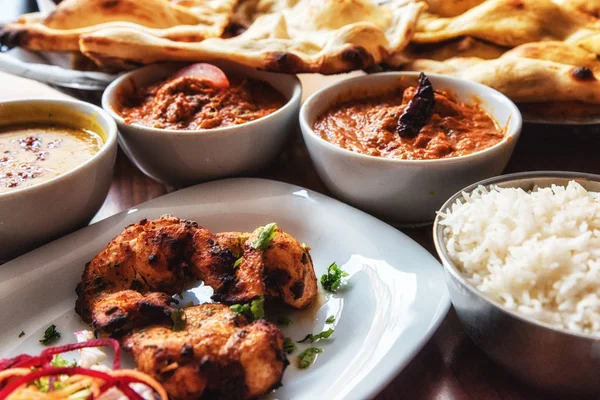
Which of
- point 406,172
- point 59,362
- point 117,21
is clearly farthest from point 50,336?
point 117,21

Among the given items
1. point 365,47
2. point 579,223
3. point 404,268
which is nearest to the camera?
point 579,223

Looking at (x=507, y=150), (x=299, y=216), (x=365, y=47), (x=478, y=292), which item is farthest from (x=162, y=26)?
(x=478, y=292)

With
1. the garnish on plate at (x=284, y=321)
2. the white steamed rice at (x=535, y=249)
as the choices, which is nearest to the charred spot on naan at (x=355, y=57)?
the white steamed rice at (x=535, y=249)

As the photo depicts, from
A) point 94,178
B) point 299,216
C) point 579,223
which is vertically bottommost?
point 299,216

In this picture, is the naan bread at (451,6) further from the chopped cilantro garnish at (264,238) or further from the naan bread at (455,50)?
the chopped cilantro garnish at (264,238)

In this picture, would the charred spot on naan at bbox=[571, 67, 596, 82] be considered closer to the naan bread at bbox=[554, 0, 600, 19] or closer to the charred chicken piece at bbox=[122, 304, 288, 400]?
the naan bread at bbox=[554, 0, 600, 19]

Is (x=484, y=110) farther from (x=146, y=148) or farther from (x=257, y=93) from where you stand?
(x=146, y=148)
